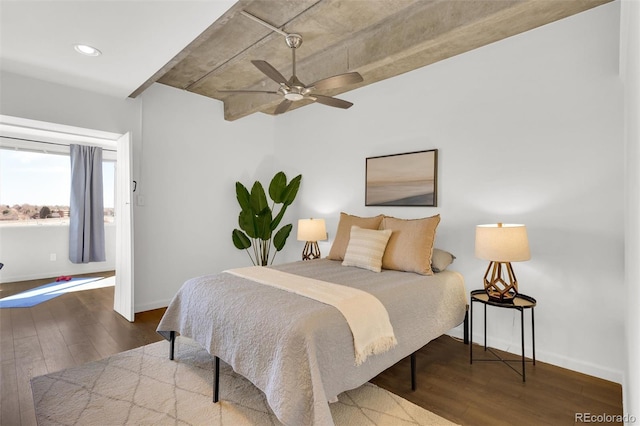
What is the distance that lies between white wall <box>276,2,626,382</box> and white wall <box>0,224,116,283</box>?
6.04m

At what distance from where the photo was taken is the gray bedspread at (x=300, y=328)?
1463 millimetres

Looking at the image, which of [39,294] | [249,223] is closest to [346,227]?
[249,223]

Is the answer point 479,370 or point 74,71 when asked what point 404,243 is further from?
point 74,71

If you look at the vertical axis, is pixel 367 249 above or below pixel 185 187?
below

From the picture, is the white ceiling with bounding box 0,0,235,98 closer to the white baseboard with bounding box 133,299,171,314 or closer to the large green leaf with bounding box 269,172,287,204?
the large green leaf with bounding box 269,172,287,204

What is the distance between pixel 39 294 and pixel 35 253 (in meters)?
1.42

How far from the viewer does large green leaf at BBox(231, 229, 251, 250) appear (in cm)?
430

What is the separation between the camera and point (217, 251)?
175 inches

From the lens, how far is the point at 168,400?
6.39 ft

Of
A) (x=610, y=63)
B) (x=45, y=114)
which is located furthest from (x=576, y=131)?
(x=45, y=114)

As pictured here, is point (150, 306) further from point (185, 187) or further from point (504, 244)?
point (504, 244)

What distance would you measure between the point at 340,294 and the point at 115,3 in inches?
90.3

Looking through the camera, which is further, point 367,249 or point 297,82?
point 367,249

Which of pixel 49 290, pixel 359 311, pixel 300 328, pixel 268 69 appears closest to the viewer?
pixel 300 328
